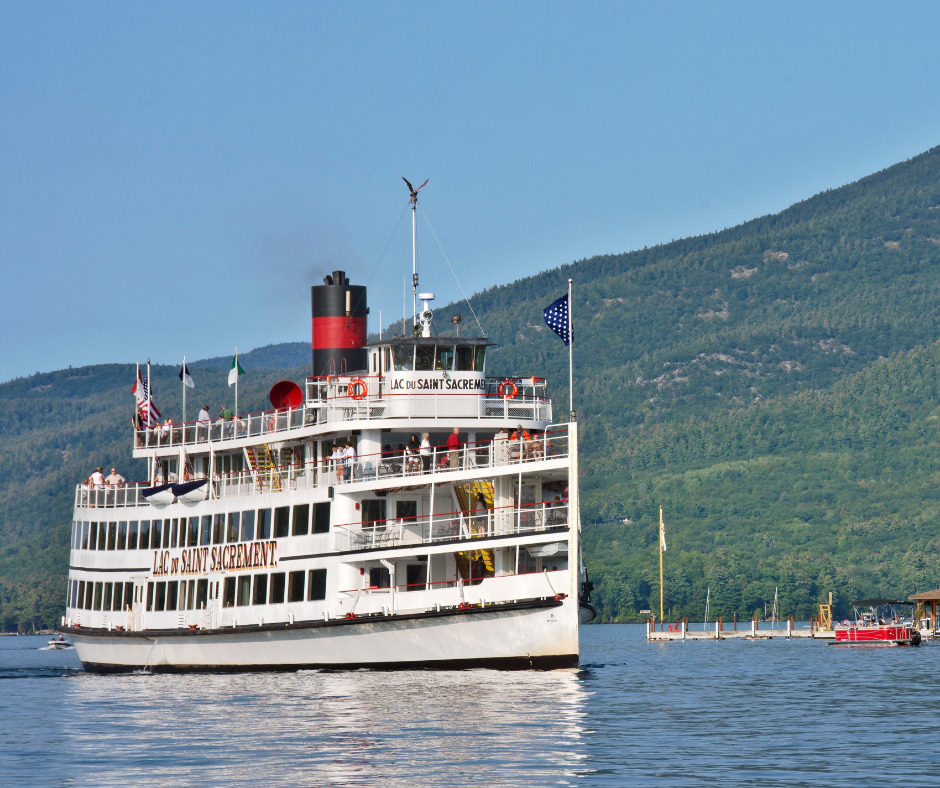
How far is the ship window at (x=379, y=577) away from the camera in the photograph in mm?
45375

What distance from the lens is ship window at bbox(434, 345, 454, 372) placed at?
4781cm

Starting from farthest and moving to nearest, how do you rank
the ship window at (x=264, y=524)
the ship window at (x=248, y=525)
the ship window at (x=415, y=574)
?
the ship window at (x=248, y=525) → the ship window at (x=264, y=524) → the ship window at (x=415, y=574)

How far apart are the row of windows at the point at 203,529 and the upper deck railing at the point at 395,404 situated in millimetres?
2560

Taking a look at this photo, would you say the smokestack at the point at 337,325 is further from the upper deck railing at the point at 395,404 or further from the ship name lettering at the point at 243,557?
the ship name lettering at the point at 243,557

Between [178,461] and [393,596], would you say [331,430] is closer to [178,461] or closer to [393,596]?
[393,596]

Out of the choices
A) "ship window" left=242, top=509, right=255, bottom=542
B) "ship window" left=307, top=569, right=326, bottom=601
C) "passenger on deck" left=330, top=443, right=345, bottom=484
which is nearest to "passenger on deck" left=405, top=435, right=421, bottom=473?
"passenger on deck" left=330, top=443, right=345, bottom=484

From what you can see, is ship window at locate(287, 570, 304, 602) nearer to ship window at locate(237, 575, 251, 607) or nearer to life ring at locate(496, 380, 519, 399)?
ship window at locate(237, 575, 251, 607)

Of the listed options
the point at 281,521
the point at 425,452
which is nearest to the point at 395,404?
the point at 425,452

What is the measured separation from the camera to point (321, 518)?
46.5m

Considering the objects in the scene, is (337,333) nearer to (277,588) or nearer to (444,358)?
(444,358)

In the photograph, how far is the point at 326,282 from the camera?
53844 mm

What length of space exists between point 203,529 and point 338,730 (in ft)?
67.2

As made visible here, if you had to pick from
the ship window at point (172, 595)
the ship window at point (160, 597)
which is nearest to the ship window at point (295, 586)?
the ship window at point (172, 595)

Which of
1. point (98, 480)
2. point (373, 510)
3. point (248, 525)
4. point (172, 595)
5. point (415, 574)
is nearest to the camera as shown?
point (415, 574)
